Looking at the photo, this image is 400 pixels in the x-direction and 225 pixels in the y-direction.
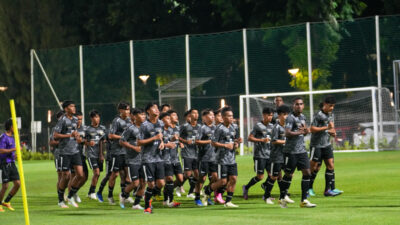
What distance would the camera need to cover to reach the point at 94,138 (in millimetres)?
21188

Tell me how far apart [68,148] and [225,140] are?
12.1ft

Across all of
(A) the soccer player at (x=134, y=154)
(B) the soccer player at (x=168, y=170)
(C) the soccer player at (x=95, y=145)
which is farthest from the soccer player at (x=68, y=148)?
(B) the soccer player at (x=168, y=170)

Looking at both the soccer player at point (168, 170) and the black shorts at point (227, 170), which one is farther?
the soccer player at point (168, 170)

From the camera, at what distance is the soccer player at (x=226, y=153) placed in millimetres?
18016

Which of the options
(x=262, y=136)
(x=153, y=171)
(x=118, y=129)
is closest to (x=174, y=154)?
(x=118, y=129)

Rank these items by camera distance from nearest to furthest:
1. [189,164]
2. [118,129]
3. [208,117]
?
[208,117], [118,129], [189,164]

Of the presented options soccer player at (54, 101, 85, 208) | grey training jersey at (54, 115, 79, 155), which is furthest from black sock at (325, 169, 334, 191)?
grey training jersey at (54, 115, 79, 155)

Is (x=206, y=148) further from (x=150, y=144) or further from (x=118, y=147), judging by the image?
(x=150, y=144)

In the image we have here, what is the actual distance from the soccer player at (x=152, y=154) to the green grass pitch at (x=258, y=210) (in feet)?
1.77

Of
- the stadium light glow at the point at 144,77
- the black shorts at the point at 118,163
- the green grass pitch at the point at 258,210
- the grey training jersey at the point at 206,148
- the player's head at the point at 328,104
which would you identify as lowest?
the green grass pitch at the point at 258,210

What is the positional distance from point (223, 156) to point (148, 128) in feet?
6.21

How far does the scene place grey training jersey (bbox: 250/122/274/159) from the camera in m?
19.2

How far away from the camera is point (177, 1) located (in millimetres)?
53125

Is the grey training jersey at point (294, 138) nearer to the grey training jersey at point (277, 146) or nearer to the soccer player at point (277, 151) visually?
the soccer player at point (277, 151)
